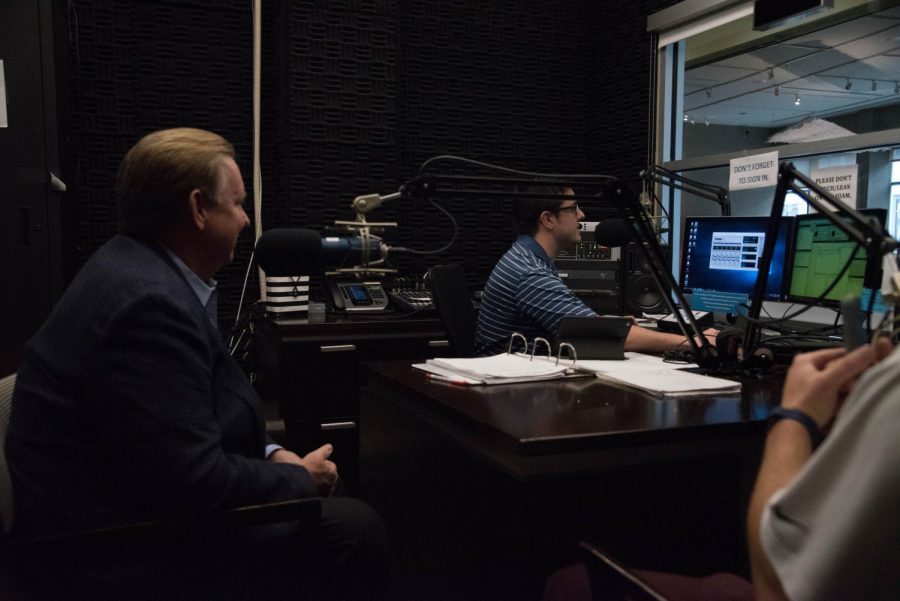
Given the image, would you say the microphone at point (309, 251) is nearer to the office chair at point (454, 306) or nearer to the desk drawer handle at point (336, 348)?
the office chair at point (454, 306)

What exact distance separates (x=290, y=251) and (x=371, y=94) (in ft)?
8.16


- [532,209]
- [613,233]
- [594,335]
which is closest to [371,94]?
[532,209]

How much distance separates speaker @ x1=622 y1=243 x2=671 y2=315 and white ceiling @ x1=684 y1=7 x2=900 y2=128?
12.1 feet

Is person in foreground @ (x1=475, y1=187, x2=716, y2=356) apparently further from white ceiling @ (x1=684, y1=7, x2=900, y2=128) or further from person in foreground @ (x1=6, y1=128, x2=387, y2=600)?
white ceiling @ (x1=684, y1=7, x2=900, y2=128)

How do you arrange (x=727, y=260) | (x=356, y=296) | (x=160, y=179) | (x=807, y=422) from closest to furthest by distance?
(x=807, y=422)
(x=160, y=179)
(x=727, y=260)
(x=356, y=296)

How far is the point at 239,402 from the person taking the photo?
5.02ft

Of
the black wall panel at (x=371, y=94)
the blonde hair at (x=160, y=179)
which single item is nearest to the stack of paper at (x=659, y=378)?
the blonde hair at (x=160, y=179)

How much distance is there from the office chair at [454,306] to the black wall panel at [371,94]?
1.10 metres

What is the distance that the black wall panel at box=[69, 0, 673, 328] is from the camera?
11.4 feet

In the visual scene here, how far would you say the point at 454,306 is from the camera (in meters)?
2.75

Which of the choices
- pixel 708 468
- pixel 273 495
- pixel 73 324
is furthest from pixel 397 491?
pixel 73 324

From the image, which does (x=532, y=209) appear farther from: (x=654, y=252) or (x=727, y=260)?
(x=654, y=252)

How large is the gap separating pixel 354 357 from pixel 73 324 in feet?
6.01

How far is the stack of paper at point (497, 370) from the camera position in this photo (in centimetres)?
179
